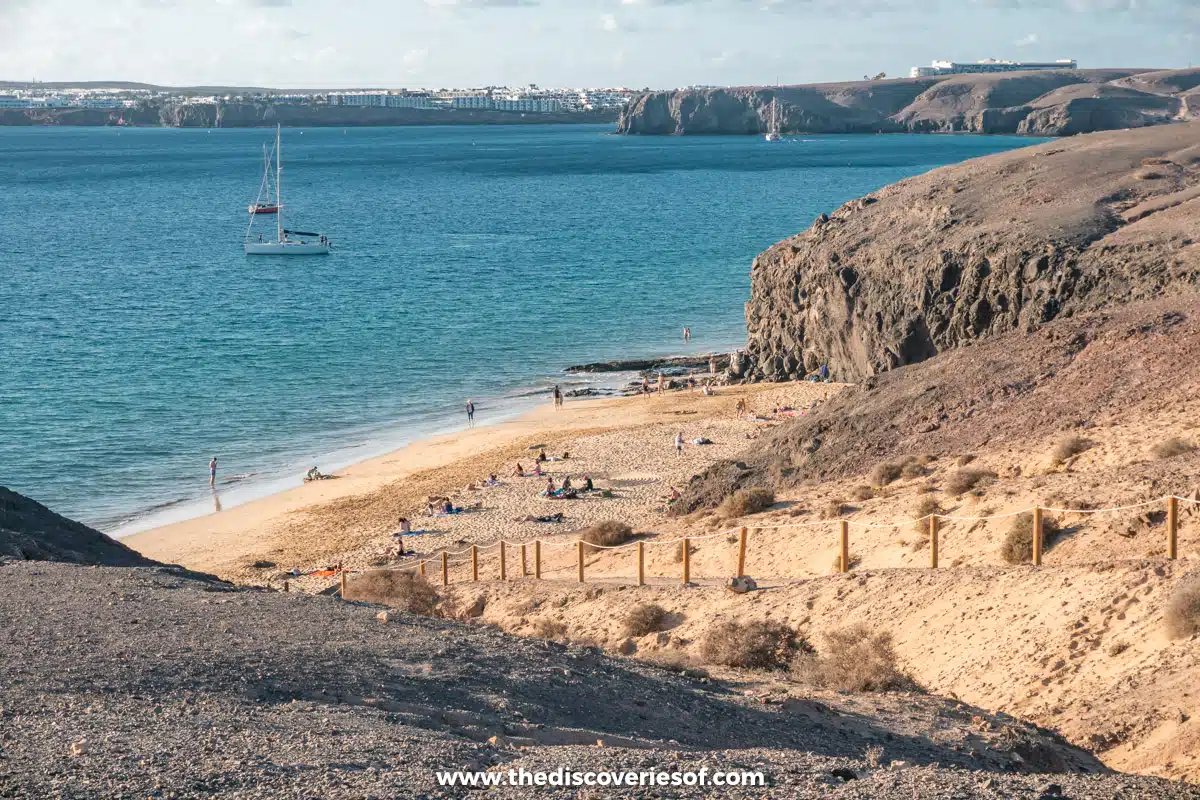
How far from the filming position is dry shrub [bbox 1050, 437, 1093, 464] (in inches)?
830

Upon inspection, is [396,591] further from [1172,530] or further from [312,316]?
[312,316]

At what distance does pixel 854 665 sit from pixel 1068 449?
853 centimetres

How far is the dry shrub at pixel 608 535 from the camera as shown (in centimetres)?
2445

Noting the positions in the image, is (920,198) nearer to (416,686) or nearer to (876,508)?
(876,508)

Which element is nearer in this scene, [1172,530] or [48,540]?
[1172,530]

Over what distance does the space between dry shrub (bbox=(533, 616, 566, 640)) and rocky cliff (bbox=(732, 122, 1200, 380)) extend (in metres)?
18.2

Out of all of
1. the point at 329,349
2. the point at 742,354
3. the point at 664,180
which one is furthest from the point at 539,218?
the point at 742,354

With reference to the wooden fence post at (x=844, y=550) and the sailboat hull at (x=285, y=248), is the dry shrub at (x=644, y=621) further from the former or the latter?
the sailboat hull at (x=285, y=248)

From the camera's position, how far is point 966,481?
20.8m

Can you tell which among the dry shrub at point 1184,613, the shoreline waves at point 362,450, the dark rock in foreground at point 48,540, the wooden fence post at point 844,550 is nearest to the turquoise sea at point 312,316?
the shoreline waves at point 362,450

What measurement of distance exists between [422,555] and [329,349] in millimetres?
31362

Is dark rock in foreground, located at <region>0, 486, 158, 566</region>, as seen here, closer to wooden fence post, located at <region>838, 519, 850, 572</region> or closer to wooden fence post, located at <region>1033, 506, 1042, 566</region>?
wooden fence post, located at <region>838, 519, 850, 572</region>

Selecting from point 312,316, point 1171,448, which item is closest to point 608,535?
point 1171,448

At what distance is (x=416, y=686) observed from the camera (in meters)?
12.3
